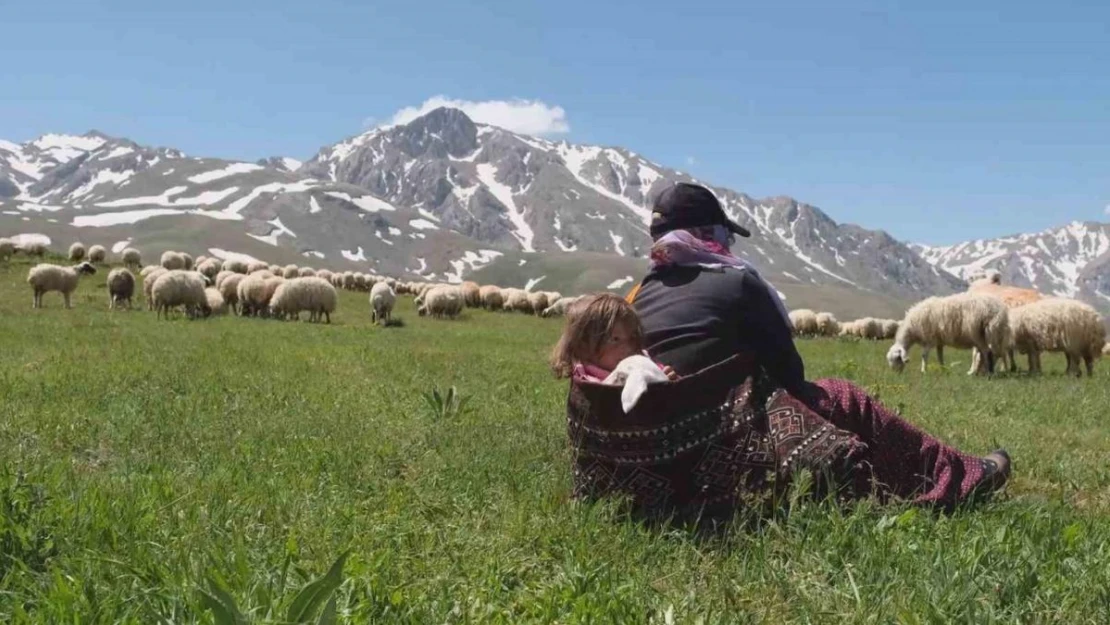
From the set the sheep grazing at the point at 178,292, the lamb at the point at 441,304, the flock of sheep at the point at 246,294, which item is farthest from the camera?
the lamb at the point at 441,304

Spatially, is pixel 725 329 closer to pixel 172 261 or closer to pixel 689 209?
pixel 689 209

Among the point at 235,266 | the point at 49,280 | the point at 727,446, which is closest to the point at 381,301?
the point at 49,280

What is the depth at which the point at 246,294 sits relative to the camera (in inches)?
1305

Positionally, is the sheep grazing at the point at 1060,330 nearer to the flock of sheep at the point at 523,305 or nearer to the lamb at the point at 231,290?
the flock of sheep at the point at 523,305

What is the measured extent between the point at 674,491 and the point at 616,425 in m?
0.51

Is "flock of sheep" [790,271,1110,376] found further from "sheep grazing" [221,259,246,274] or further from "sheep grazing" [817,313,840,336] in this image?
"sheep grazing" [221,259,246,274]

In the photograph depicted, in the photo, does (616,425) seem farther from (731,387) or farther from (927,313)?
(927,313)

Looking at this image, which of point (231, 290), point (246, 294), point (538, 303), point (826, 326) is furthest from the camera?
point (538, 303)

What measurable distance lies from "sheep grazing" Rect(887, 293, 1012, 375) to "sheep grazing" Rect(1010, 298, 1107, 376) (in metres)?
0.67

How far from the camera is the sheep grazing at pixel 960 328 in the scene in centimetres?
1741

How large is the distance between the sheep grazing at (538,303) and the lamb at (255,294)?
16022 mm

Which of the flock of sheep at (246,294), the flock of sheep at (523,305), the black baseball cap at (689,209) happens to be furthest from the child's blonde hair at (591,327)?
the flock of sheep at (246,294)

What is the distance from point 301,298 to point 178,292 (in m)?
5.19

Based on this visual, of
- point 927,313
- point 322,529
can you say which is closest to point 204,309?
point 927,313
